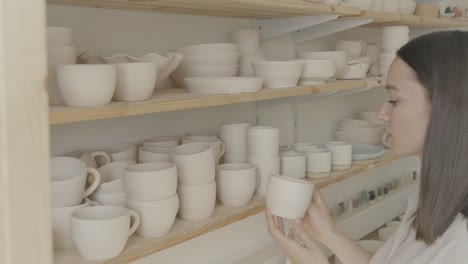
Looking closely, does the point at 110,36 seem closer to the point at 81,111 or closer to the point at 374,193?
the point at 81,111

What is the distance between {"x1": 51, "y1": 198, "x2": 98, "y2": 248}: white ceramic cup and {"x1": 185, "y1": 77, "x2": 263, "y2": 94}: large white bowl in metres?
0.40

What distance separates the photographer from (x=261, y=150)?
1.43m

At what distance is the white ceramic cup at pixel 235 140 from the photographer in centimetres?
147

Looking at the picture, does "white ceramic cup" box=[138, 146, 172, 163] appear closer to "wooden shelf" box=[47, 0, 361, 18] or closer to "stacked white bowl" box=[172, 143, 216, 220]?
"stacked white bowl" box=[172, 143, 216, 220]

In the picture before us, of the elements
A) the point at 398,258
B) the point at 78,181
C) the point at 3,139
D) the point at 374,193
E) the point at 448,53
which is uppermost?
the point at 448,53

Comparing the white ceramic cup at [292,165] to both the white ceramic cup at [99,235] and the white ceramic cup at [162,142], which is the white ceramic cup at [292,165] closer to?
the white ceramic cup at [162,142]

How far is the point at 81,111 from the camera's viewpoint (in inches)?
36.1

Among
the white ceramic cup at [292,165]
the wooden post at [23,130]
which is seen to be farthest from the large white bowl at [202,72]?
the wooden post at [23,130]

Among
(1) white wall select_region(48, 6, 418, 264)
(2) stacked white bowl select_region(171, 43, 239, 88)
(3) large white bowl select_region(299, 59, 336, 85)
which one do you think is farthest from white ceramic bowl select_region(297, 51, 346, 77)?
(2) stacked white bowl select_region(171, 43, 239, 88)

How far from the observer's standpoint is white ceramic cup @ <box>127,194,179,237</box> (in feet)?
3.59

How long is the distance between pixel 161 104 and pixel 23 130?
418 millimetres

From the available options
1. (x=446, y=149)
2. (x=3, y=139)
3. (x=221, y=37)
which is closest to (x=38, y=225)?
(x=3, y=139)

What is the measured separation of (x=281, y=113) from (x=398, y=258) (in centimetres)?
83

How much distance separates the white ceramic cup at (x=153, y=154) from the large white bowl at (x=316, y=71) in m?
0.50
